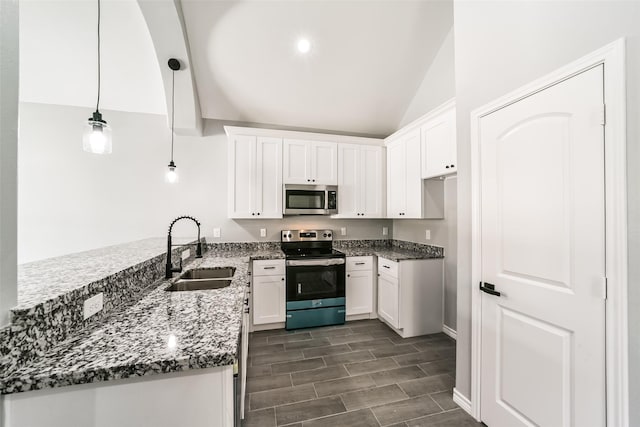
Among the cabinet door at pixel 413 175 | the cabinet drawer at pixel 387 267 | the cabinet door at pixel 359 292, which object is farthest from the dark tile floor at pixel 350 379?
the cabinet door at pixel 413 175

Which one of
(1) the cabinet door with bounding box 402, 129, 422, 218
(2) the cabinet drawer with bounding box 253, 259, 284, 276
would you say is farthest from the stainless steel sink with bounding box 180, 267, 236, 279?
(1) the cabinet door with bounding box 402, 129, 422, 218

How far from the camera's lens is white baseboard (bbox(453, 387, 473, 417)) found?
178 centimetres

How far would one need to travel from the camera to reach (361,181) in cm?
363

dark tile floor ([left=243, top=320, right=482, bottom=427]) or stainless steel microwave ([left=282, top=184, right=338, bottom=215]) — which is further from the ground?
stainless steel microwave ([left=282, top=184, right=338, bottom=215])

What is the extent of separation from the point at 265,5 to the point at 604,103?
2.69 metres

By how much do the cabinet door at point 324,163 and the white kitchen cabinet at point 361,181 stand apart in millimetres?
77

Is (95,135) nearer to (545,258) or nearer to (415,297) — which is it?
(545,258)

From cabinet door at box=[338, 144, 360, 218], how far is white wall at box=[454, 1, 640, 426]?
5.94ft

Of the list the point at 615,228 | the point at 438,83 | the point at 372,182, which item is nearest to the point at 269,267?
the point at 372,182

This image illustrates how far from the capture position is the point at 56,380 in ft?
2.45

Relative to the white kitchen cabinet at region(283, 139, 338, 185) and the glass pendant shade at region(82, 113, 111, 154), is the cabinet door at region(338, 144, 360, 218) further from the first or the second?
the glass pendant shade at region(82, 113, 111, 154)

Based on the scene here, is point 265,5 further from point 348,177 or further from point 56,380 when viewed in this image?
point 56,380

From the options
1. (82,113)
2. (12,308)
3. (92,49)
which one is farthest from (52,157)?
(12,308)

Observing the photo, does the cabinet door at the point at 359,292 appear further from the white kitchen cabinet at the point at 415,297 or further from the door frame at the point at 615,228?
the door frame at the point at 615,228
